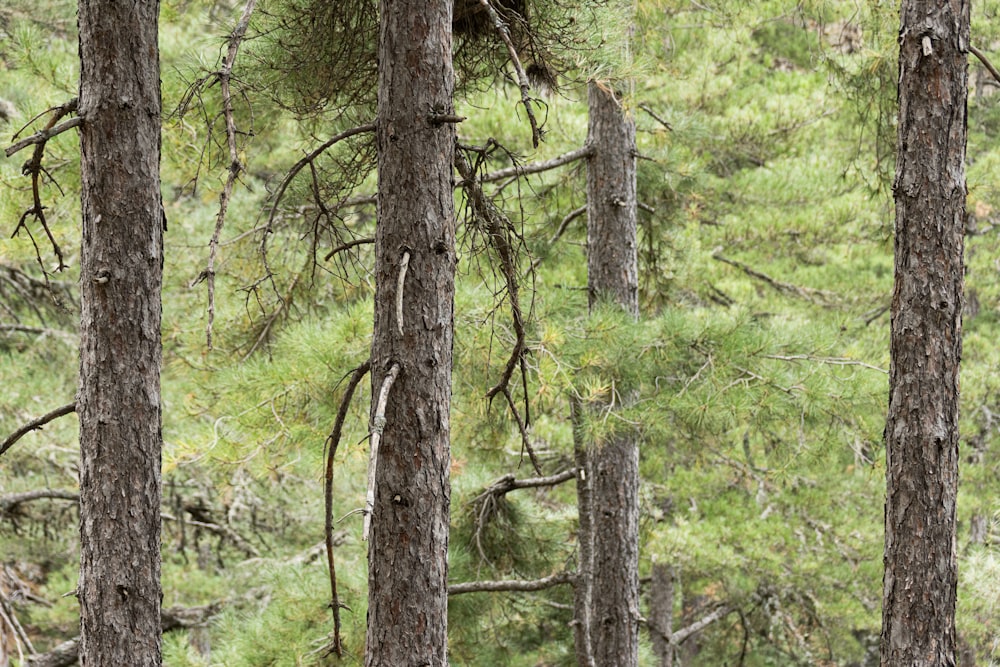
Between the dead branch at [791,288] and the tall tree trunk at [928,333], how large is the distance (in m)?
4.92

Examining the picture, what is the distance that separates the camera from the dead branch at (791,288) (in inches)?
356

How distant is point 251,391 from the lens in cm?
427

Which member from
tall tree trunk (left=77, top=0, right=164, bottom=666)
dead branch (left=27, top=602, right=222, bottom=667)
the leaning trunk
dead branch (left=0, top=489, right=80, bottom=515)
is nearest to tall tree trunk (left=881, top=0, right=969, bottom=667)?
the leaning trunk

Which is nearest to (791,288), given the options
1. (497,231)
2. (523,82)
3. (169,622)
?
(169,622)

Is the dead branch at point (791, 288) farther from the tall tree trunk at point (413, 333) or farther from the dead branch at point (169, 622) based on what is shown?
the tall tree trunk at point (413, 333)

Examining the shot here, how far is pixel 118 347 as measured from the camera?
110 inches

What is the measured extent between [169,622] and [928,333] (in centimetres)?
590

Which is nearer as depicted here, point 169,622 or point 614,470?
point 614,470

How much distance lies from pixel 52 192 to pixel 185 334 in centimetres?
101

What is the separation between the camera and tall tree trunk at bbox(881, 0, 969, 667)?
3967 mm

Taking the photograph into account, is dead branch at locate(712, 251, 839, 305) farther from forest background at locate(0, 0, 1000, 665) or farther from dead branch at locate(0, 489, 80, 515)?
dead branch at locate(0, 489, 80, 515)

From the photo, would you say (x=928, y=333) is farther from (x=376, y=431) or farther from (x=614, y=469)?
(x=376, y=431)

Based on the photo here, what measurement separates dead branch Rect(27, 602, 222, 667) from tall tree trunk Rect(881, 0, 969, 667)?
4.82 m

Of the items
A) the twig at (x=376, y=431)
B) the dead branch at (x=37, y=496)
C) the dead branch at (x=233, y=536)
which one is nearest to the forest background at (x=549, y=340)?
the dead branch at (x=233, y=536)
